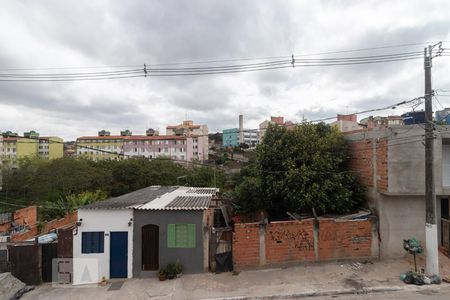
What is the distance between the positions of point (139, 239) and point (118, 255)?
988 mm

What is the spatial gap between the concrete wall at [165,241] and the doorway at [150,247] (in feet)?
0.45

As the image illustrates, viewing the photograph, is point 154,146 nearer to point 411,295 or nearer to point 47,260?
point 47,260

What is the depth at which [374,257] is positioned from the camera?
35.9 feet

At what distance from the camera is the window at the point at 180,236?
10.6 m

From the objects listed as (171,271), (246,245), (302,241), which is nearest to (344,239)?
(302,241)

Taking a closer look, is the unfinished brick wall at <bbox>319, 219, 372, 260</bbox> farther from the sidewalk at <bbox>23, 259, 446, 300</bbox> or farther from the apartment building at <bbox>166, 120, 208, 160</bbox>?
the apartment building at <bbox>166, 120, 208, 160</bbox>

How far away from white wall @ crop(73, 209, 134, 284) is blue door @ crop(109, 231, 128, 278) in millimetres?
116

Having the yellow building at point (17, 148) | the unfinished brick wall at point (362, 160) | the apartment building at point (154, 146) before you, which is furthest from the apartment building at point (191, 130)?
the unfinished brick wall at point (362, 160)

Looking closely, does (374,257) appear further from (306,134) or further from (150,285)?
(150,285)

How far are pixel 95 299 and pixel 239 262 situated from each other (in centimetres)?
509

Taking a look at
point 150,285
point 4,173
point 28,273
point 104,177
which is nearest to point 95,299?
point 150,285

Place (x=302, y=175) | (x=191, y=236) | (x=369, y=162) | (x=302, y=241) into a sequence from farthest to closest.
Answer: (x=302, y=175), (x=369, y=162), (x=302, y=241), (x=191, y=236)

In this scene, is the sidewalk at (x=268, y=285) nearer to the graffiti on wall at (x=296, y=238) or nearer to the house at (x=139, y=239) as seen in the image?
the house at (x=139, y=239)

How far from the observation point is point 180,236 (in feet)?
34.9
